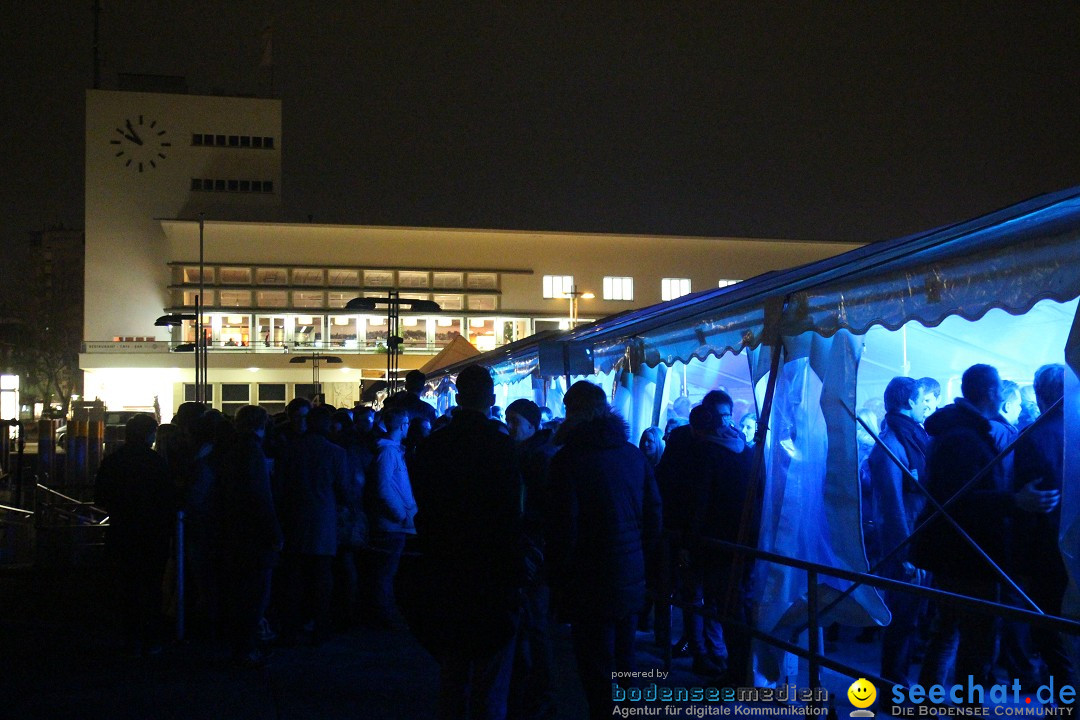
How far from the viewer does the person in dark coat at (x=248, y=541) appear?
7.20 meters

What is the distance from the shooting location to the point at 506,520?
13.6 ft

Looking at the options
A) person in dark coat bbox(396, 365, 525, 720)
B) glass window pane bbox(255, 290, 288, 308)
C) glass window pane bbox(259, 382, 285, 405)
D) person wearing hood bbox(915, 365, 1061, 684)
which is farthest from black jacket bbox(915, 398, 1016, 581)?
glass window pane bbox(259, 382, 285, 405)

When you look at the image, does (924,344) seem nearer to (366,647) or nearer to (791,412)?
(791,412)

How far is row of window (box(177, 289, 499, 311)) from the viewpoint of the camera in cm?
6141

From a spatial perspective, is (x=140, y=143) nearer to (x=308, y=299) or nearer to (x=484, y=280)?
(x=308, y=299)

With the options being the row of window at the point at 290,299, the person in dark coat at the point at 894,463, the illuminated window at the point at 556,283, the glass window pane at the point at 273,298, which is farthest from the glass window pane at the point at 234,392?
the person in dark coat at the point at 894,463

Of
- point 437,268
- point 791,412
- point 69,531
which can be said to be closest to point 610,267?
point 437,268

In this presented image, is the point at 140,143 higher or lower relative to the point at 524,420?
higher

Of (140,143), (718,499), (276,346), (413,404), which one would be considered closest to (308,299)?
(276,346)

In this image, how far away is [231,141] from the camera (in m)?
65.1

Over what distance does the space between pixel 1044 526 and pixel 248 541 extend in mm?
5282

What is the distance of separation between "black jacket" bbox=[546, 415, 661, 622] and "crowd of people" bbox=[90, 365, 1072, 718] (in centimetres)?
1

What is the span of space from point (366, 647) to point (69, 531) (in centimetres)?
627

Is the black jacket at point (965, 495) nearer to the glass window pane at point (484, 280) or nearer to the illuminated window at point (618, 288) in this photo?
the glass window pane at point (484, 280)
